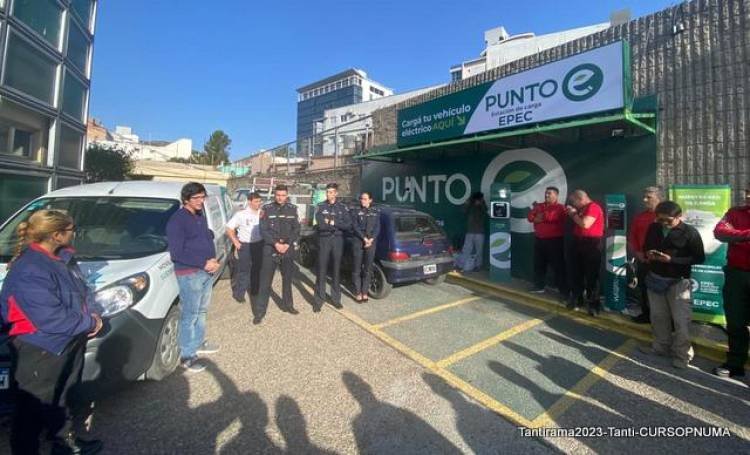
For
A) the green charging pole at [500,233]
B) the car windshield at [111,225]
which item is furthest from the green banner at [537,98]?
the car windshield at [111,225]

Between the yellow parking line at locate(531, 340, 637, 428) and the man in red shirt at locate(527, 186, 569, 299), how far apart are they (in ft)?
5.49

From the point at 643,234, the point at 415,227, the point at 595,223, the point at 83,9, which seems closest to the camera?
the point at 643,234

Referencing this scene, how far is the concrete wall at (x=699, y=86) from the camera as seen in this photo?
4.62 m

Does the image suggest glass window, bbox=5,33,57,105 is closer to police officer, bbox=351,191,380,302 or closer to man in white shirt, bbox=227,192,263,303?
man in white shirt, bbox=227,192,263,303

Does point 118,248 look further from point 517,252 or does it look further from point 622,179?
point 622,179

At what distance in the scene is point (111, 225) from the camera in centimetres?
335

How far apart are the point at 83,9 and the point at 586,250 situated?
1176 cm

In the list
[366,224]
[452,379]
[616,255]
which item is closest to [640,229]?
[616,255]

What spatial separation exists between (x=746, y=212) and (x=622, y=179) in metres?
2.54

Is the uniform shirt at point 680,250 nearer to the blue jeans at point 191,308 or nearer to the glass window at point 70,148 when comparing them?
the blue jeans at point 191,308

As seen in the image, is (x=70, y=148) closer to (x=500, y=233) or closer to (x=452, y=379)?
(x=452, y=379)

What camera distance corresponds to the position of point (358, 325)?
4.39 m

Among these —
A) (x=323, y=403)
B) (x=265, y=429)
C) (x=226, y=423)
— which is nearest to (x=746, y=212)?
(x=323, y=403)

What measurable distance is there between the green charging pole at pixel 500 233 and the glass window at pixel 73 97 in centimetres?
913
